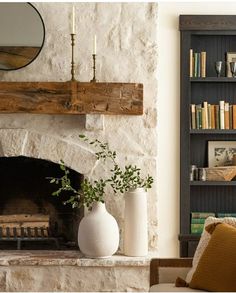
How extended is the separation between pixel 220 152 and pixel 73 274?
1.56 meters

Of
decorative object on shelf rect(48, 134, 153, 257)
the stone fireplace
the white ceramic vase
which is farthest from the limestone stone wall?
the white ceramic vase

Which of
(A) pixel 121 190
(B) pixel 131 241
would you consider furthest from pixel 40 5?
(B) pixel 131 241

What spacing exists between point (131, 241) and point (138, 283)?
0.93 ft

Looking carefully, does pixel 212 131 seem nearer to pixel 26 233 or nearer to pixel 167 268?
pixel 26 233

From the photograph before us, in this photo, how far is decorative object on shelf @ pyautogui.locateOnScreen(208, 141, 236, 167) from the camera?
5371 mm

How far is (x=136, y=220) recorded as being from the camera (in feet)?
15.3

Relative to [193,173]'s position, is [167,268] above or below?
below

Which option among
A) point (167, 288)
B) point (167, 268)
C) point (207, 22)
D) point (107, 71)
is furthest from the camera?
point (207, 22)

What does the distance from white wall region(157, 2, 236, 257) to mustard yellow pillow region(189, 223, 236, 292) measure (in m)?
1.91

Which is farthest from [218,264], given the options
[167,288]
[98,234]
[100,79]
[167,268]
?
[100,79]

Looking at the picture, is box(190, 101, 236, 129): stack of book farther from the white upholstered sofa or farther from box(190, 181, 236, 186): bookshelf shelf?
the white upholstered sofa

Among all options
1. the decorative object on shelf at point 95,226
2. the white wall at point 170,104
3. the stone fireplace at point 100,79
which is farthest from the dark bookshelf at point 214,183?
the decorative object on shelf at point 95,226

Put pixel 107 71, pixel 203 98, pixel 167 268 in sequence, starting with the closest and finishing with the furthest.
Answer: pixel 167 268, pixel 107 71, pixel 203 98

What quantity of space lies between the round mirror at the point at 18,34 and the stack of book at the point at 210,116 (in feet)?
4.27
